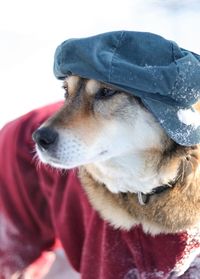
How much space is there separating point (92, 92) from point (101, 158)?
21 cm

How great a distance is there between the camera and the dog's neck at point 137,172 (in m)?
2.33

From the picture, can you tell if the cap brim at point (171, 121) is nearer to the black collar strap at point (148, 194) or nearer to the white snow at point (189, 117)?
the white snow at point (189, 117)

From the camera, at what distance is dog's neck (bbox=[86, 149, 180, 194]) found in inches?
91.8

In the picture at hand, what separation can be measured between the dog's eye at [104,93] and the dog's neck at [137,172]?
219mm

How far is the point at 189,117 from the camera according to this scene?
224 centimetres

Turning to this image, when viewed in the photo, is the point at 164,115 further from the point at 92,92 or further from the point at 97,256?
the point at 97,256

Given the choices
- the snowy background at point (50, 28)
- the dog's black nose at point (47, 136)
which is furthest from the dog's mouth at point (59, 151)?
the snowy background at point (50, 28)

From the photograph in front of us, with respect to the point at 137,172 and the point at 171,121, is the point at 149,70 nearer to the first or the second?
the point at 171,121

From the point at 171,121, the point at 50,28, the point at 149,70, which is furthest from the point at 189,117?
the point at 50,28

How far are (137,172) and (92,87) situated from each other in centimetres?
32

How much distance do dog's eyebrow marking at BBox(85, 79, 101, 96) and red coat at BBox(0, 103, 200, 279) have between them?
1.51ft

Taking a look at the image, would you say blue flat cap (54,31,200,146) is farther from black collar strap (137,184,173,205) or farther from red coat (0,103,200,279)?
red coat (0,103,200,279)

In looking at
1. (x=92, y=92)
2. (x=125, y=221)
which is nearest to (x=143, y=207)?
(x=125, y=221)

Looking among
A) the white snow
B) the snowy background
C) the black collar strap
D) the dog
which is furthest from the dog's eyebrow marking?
the snowy background
